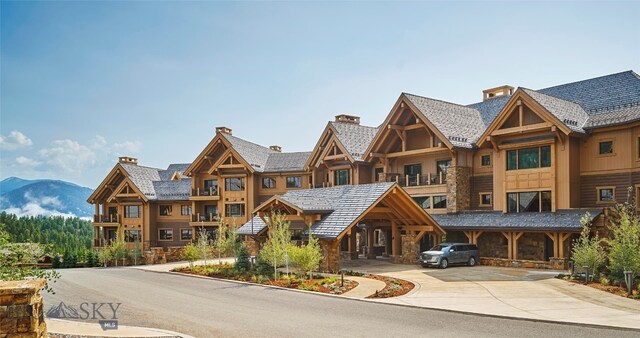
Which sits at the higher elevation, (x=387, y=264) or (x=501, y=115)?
(x=501, y=115)

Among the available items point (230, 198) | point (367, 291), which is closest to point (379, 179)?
point (230, 198)

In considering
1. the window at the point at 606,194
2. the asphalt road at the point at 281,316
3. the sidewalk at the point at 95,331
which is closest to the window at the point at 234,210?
the asphalt road at the point at 281,316

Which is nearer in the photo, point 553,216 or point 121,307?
point 121,307

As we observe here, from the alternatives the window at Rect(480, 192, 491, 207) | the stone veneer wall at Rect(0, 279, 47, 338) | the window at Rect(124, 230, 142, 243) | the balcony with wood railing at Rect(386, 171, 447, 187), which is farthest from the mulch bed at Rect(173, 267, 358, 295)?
the window at Rect(124, 230, 142, 243)

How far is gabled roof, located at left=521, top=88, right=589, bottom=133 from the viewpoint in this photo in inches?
1171

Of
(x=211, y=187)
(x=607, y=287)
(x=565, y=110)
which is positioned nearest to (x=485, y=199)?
(x=565, y=110)

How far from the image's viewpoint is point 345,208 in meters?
27.6

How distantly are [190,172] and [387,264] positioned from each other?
26420 millimetres

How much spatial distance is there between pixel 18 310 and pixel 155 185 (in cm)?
4750

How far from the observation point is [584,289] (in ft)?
65.5

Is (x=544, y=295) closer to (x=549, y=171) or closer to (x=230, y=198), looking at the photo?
(x=549, y=171)

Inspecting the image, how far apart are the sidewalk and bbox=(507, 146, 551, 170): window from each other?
25.3m

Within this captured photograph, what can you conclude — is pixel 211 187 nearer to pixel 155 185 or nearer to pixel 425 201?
pixel 155 185

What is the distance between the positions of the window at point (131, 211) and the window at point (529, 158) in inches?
1485
